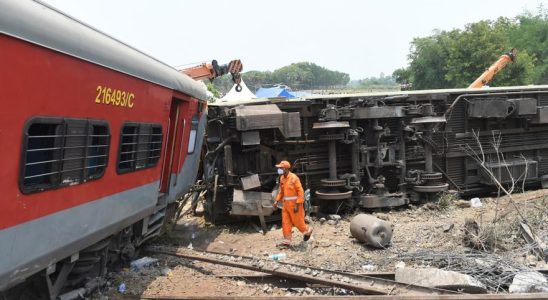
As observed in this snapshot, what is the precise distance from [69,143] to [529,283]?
500 centimetres

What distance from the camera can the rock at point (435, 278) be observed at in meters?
5.39

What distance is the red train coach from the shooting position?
126 inches

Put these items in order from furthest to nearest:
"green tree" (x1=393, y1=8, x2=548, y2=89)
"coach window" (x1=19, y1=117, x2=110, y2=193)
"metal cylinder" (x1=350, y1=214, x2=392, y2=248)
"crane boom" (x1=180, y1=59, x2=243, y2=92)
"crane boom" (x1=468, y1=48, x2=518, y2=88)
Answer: "green tree" (x1=393, y1=8, x2=548, y2=89)
"crane boom" (x1=468, y1=48, x2=518, y2=88)
"crane boom" (x1=180, y1=59, x2=243, y2=92)
"metal cylinder" (x1=350, y1=214, x2=392, y2=248)
"coach window" (x1=19, y1=117, x2=110, y2=193)

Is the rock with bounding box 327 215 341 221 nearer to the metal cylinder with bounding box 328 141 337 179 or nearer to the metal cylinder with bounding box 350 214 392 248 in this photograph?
the metal cylinder with bounding box 328 141 337 179

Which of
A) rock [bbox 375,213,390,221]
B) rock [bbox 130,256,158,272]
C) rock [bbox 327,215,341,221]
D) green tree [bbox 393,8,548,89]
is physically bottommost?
rock [bbox 130,256,158,272]

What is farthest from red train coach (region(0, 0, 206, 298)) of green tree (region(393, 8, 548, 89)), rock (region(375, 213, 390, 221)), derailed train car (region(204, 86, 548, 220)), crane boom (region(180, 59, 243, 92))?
green tree (region(393, 8, 548, 89))

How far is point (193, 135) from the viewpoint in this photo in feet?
28.1

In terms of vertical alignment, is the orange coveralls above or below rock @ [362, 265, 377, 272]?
above

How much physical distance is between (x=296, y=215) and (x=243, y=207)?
172 cm

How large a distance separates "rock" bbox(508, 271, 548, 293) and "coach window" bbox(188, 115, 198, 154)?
17.5 feet

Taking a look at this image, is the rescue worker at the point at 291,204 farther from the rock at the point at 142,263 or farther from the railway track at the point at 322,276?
the rock at the point at 142,263

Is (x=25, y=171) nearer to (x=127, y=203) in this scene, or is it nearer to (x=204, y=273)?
(x=127, y=203)

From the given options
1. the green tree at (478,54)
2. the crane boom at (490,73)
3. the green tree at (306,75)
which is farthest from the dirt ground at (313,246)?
the green tree at (306,75)

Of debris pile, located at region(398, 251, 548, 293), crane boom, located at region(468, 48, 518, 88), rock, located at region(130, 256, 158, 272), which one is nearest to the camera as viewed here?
debris pile, located at region(398, 251, 548, 293)
